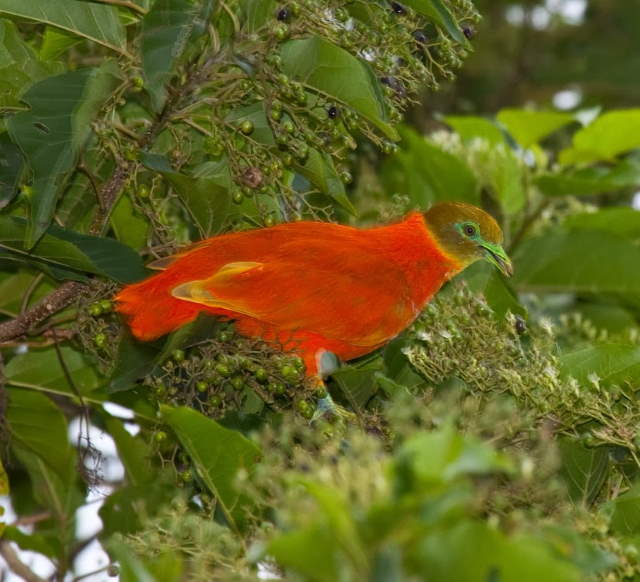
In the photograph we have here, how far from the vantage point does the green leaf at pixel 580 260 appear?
457cm

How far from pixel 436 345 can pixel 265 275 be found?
50 centimetres

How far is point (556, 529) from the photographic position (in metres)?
1.70

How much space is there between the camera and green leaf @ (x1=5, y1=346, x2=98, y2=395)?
3.55 metres

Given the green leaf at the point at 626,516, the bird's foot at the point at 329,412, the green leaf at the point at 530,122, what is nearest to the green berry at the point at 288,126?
the bird's foot at the point at 329,412

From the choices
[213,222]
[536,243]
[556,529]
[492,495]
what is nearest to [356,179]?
[536,243]

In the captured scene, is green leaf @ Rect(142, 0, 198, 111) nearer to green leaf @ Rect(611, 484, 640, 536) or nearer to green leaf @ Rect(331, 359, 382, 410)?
green leaf @ Rect(331, 359, 382, 410)

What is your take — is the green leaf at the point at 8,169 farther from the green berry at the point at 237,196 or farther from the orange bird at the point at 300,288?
the green berry at the point at 237,196

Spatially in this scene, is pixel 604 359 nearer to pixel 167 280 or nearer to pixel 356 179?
pixel 167 280

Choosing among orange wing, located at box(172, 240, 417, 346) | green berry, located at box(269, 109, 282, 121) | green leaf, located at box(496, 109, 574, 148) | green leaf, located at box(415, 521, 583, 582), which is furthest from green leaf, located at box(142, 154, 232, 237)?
green leaf, located at box(496, 109, 574, 148)

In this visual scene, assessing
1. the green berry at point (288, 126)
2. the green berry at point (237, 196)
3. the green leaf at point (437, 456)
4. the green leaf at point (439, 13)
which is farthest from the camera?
the green berry at point (237, 196)

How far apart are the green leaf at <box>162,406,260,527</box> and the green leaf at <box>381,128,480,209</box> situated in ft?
7.07

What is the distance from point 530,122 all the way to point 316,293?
189 centimetres

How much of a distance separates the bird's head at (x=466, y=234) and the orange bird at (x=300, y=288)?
83mm

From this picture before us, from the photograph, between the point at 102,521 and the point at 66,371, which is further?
the point at 102,521
